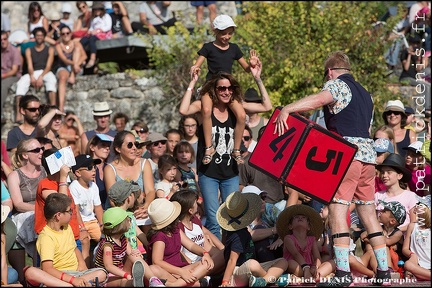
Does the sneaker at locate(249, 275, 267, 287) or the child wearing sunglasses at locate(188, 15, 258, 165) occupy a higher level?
the child wearing sunglasses at locate(188, 15, 258, 165)

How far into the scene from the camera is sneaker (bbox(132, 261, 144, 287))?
8844 mm

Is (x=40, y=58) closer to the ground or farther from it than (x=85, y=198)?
closer to the ground

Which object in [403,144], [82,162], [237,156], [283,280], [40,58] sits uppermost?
[237,156]

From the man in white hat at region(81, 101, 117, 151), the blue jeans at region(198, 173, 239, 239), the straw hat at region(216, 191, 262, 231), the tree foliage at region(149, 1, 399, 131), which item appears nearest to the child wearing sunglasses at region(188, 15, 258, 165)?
the blue jeans at region(198, 173, 239, 239)

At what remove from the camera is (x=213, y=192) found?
419 inches

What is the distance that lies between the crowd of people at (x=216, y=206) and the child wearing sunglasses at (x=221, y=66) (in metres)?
0.01

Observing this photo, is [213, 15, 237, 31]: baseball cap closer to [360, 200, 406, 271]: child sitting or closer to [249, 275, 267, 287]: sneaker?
[360, 200, 406, 271]: child sitting

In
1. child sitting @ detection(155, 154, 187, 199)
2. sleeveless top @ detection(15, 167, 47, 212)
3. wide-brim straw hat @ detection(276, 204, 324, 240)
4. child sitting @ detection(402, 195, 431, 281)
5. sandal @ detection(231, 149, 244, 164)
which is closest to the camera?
wide-brim straw hat @ detection(276, 204, 324, 240)

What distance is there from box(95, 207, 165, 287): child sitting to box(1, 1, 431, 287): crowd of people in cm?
1

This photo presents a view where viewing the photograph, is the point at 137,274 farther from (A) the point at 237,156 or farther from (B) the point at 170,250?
(A) the point at 237,156

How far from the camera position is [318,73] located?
15.3 m

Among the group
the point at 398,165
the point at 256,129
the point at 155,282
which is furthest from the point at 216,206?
the point at 256,129

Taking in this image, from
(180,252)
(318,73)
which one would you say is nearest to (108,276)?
(180,252)

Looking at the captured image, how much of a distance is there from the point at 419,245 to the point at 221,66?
119 inches
